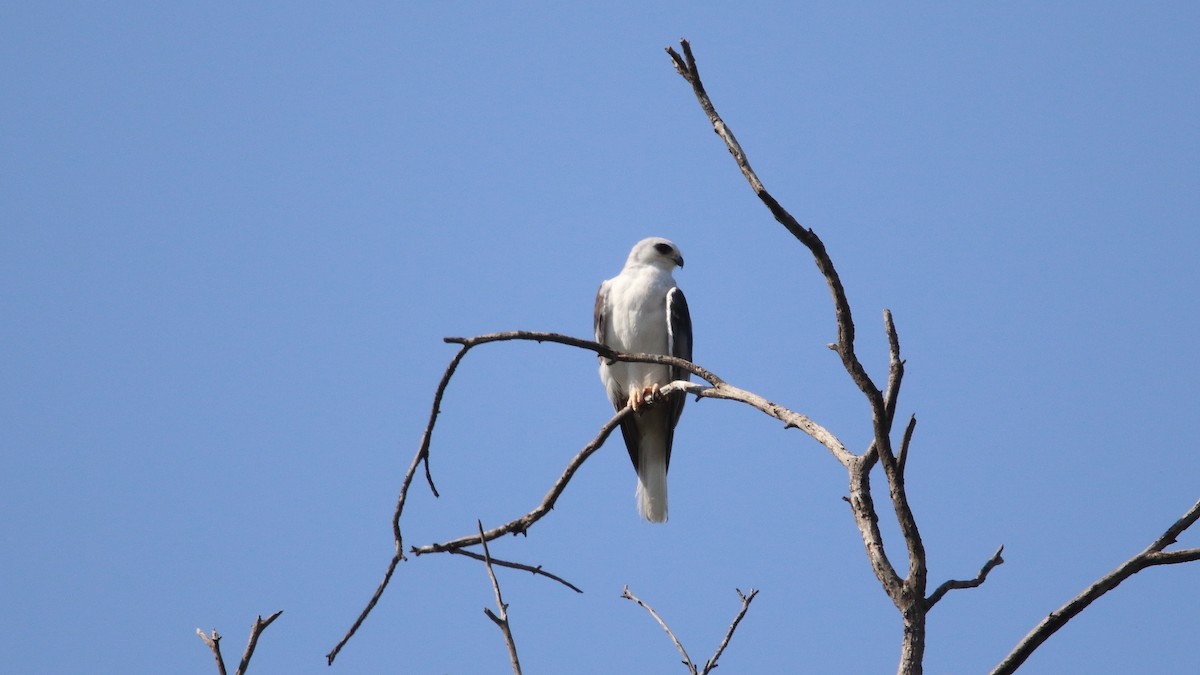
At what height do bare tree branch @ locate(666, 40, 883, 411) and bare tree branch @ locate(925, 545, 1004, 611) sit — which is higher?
bare tree branch @ locate(666, 40, 883, 411)

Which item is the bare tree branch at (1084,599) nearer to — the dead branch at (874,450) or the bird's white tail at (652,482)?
the dead branch at (874,450)

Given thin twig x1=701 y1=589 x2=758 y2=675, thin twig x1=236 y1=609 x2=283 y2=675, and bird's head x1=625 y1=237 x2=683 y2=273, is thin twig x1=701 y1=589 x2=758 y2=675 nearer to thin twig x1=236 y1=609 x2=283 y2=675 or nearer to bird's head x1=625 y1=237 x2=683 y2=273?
thin twig x1=236 y1=609 x2=283 y2=675

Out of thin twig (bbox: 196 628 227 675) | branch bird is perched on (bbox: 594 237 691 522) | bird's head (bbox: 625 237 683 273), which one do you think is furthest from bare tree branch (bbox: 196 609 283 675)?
bird's head (bbox: 625 237 683 273)

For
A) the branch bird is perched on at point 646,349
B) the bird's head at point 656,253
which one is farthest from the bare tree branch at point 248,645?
the bird's head at point 656,253

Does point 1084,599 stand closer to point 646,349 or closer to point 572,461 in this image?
point 572,461

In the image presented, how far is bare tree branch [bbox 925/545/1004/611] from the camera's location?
283 cm

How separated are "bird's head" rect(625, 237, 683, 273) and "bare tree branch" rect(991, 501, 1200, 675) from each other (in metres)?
5.53

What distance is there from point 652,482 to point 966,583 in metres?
4.46

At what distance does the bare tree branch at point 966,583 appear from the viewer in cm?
283

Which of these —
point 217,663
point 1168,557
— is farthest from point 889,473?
point 217,663

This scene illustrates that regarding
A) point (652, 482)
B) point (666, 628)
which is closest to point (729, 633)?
point (666, 628)

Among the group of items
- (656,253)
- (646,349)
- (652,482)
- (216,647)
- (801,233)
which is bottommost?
(216,647)

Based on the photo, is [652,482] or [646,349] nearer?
[652,482]

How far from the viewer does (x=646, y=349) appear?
755 centimetres
